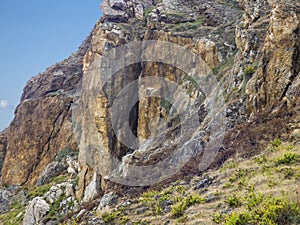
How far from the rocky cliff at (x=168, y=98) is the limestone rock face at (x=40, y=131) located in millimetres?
196

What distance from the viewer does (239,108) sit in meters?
→ 16.9

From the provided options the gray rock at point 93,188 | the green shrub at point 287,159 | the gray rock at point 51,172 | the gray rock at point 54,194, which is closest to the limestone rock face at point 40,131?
the gray rock at point 51,172

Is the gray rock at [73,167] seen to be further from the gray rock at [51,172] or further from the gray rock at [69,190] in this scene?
the gray rock at [69,190]

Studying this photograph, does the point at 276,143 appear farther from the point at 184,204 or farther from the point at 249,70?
the point at 249,70

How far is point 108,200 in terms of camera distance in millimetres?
15797

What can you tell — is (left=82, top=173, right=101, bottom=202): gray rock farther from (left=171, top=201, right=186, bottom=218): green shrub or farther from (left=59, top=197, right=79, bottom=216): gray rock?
(left=171, top=201, right=186, bottom=218): green shrub

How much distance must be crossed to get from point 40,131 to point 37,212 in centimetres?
2590

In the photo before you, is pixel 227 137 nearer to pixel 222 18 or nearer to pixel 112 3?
pixel 222 18

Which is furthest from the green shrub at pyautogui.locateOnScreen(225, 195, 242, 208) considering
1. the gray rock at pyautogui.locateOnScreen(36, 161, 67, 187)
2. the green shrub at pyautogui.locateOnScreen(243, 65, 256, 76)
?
the gray rock at pyautogui.locateOnScreen(36, 161, 67, 187)

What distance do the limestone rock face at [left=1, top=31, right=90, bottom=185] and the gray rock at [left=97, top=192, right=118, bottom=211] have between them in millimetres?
28652

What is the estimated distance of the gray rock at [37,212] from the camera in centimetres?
2447

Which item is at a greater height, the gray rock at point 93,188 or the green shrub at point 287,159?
the green shrub at point 287,159

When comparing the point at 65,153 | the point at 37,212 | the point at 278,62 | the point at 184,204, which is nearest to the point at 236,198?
the point at 184,204

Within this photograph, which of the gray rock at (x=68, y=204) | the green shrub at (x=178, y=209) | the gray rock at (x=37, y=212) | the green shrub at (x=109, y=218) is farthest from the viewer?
the gray rock at (x=37, y=212)
